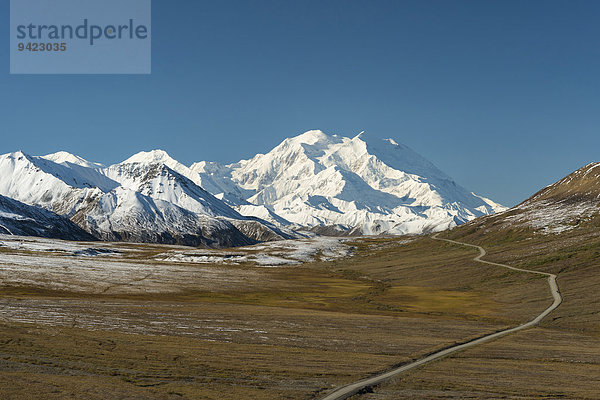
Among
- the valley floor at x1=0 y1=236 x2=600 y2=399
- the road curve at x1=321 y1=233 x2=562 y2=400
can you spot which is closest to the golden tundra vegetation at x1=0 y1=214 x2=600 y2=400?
the valley floor at x1=0 y1=236 x2=600 y2=399

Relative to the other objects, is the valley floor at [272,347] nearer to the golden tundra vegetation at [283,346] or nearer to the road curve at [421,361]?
the golden tundra vegetation at [283,346]

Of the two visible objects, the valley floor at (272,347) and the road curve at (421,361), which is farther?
the valley floor at (272,347)

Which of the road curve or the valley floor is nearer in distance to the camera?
the road curve

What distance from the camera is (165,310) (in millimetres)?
78438

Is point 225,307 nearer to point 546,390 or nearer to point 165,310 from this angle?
point 165,310

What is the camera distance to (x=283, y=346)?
2215 inches

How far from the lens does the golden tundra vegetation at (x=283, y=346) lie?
134 feet

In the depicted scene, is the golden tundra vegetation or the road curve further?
the golden tundra vegetation

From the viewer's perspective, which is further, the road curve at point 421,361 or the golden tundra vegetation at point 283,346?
the golden tundra vegetation at point 283,346

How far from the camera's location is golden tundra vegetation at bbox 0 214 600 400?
40.9 meters

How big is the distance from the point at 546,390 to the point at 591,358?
17.3m

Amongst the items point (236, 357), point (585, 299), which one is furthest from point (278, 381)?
point (585, 299)

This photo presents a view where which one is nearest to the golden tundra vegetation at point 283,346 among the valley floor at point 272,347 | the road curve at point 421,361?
the valley floor at point 272,347

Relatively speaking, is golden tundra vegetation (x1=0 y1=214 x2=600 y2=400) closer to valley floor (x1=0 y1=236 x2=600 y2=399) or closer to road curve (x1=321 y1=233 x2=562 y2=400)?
valley floor (x1=0 y1=236 x2=600 y2=399)
